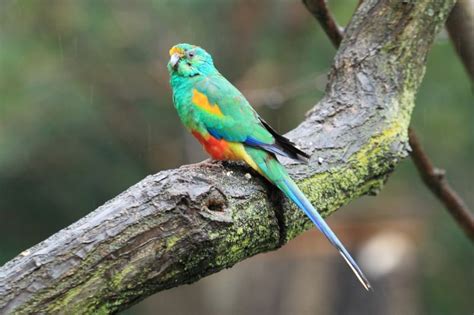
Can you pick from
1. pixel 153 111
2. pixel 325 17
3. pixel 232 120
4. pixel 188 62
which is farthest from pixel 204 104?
pixel 153 111

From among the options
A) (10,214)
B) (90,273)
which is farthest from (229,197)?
(10,214)

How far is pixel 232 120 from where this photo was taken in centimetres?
343

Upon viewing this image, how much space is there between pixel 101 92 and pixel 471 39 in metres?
4.81

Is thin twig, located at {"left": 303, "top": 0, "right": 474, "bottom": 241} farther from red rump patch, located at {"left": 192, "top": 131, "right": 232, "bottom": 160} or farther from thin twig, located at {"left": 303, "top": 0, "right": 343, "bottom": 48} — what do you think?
red rump patch, located at {"left": 192, "top": 131, "right": 232, "bottom": 160}

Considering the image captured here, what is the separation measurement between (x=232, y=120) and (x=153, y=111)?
5233 millimetres

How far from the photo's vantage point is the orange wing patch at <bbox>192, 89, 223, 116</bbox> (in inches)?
137

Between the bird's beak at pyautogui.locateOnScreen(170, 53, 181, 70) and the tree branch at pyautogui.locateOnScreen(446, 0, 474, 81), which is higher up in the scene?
the bird's beak at pyautogui.locateOnScreen(170, 53, 181, 70)

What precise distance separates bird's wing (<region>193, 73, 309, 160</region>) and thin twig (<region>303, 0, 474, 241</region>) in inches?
37.0

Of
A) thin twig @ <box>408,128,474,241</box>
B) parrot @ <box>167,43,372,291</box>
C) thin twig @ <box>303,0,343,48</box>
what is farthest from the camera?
thin twig @ <box>408,128,474,241</box>

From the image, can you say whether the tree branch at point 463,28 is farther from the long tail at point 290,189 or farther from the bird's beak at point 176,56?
the long tail at point 290,189

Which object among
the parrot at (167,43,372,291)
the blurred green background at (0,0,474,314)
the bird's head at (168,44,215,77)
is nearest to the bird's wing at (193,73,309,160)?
the parrot at (167,43,372,291)

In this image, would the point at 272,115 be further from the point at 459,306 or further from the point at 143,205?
the point at 143,205

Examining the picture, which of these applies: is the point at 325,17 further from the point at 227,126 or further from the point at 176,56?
the point at 227,126

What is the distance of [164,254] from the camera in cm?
245
